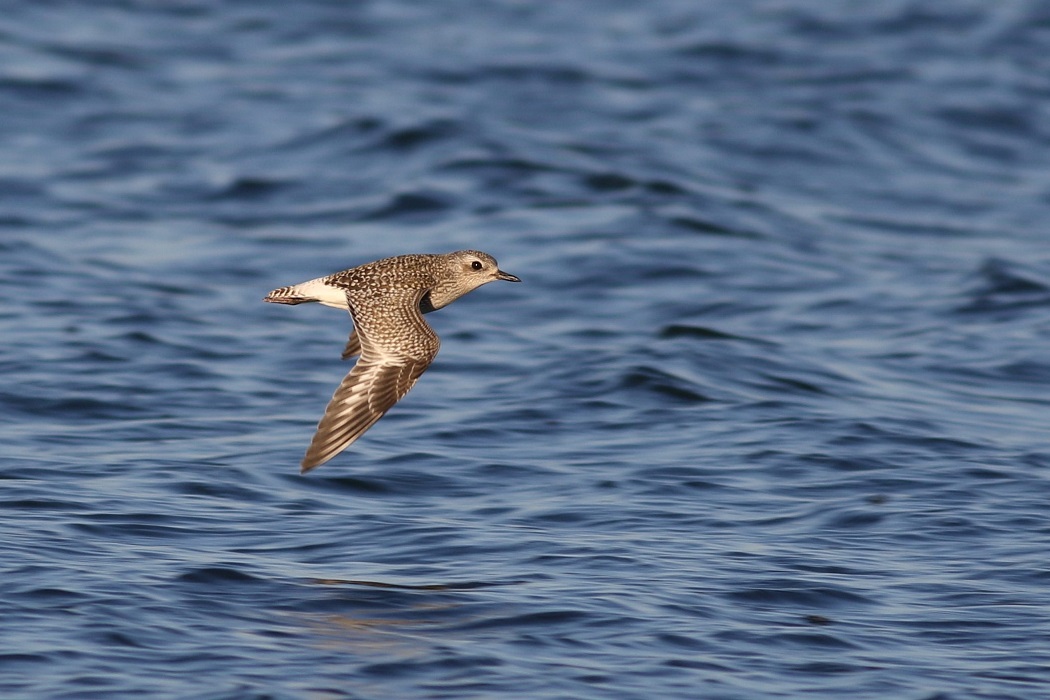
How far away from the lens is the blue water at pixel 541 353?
25.5 feet

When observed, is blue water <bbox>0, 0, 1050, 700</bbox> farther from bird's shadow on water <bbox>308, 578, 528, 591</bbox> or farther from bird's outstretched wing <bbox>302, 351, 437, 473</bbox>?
bird's outstretched wing <bbox>302, 351, 437, 473</bbox>

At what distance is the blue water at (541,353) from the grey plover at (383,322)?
96 cm

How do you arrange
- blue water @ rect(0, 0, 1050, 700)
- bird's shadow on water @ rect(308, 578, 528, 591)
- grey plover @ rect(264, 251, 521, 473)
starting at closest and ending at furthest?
blue water @ rect(0, 0, 1050, 700), grey plover @ rect(264, 251, 521, 473), bird's shadow on water @ rect(308, 578, 528, 591)

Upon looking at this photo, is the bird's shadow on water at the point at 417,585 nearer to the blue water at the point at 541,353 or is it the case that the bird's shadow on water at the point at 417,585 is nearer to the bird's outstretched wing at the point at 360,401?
the blue water at the point at 541,353

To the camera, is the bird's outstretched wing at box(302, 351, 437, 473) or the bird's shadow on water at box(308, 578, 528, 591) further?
the bird's shadow on water at box(308, 578, 528, 591)

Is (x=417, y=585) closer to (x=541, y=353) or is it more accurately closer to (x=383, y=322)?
(x=383, y=322)

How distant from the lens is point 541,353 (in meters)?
14.0

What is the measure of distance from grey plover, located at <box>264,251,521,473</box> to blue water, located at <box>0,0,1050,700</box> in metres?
0.96

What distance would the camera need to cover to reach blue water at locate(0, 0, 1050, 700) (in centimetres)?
777

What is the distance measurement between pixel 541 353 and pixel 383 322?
555 centimetres

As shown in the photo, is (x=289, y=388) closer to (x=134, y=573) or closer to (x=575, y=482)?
(x=575, y=482)

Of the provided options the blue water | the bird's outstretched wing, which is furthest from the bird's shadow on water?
the bird's outstretched wing

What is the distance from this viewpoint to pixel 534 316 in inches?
604

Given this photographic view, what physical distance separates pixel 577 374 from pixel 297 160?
8.32 meters
